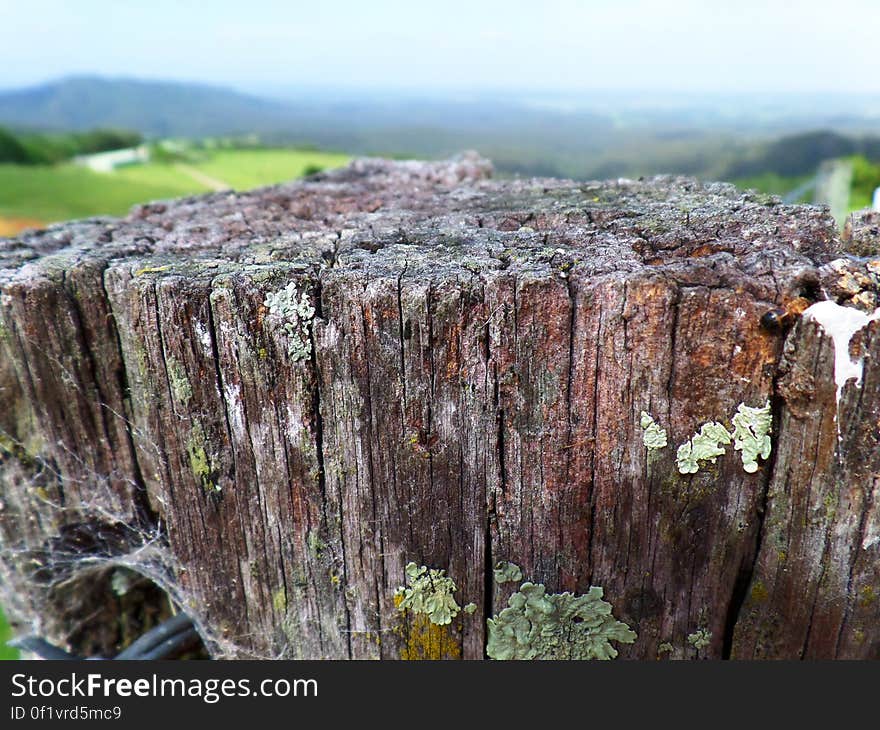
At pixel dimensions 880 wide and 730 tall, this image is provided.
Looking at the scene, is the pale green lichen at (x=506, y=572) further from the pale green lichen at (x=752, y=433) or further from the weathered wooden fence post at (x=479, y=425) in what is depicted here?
the pale green lichen at (x=752, y=433)

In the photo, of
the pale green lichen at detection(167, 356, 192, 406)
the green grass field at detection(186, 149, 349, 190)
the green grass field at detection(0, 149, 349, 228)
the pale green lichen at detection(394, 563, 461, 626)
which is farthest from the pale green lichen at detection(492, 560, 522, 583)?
the green grass field at detection(186, 149, 349, 190)

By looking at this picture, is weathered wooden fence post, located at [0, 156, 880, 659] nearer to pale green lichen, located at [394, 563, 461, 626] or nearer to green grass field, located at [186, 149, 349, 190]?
pale green lichen, located at [394, 563, 461, 626]

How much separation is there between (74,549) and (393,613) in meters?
1.47

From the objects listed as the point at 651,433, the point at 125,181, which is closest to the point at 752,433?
the point at 651,433

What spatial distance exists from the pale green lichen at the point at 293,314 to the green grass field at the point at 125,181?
24446 mm

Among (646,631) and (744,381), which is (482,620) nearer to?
(646,631)

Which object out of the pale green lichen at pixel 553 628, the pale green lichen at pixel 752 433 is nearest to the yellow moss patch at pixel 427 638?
the pale green lichen at pixel 553 628

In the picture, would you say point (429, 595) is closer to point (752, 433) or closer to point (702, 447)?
point (702, 447)

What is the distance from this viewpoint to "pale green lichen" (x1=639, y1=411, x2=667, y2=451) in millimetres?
1826

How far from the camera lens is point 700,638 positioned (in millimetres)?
2096

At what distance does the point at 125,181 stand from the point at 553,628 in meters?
39.3

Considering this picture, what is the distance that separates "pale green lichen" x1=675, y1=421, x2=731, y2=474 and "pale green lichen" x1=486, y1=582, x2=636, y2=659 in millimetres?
560

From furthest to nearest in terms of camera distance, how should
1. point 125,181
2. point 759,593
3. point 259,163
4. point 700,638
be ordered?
1. point 125,181
2. point 259,163
3. point 700,638
4. point 759,593

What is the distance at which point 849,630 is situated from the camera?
6.56 feet
